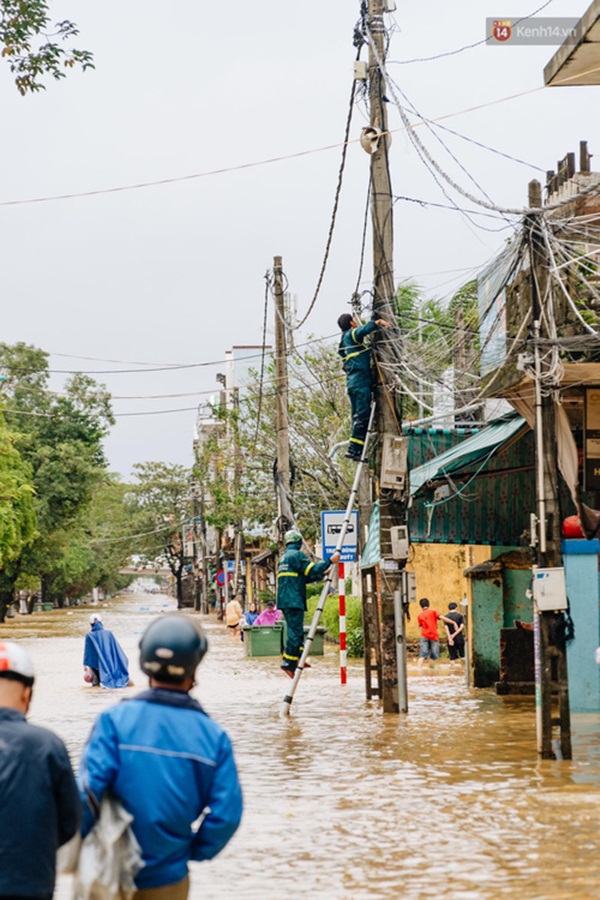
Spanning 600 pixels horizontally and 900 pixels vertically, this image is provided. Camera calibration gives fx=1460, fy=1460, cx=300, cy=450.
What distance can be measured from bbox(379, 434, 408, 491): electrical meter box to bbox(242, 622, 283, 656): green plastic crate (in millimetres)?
18930

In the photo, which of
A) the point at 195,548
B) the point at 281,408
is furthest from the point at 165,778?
the point at 195,548

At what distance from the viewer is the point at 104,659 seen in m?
25.5

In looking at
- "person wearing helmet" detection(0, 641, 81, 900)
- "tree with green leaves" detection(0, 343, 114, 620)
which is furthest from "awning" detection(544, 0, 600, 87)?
"tree with green leaves" detection(0, 343, 114, 620)

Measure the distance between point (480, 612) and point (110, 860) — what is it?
17528mm

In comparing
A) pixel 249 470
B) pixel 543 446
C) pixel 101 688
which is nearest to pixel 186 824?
pixel 543 446

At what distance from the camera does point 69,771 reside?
4.93 m

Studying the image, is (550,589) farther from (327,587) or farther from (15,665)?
(15,665)

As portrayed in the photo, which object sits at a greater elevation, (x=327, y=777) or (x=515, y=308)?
(x=515, y=308)

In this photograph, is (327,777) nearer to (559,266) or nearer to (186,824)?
(559,266)

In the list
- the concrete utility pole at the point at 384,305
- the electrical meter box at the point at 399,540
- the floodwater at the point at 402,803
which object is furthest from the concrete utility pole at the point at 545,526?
the electrical meter box at the point at 399,540

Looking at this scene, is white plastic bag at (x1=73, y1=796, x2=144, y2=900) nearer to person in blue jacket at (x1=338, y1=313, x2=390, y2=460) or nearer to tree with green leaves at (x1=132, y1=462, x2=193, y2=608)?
person in blue jacket at (x1=338, y1=313, x2=390, y2=460)

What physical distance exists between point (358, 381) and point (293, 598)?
3221 millimetres

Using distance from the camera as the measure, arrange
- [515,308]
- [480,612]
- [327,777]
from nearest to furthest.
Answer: [327,777] → [515,308] → [480,612]

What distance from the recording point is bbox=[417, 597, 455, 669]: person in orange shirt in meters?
28.4
